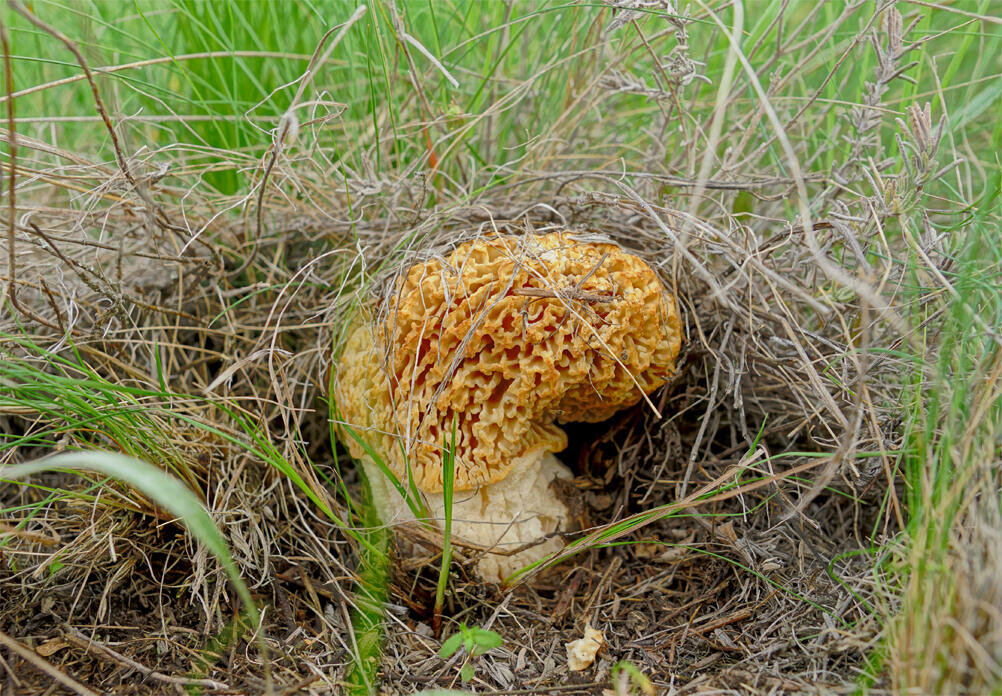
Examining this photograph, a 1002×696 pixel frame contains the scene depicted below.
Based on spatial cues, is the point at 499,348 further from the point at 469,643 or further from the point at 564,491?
the point at 469,643

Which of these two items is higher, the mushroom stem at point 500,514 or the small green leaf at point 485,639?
the small green leaf at point 485,639

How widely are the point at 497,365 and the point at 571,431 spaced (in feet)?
3.23

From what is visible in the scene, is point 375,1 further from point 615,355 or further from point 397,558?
point 397,558

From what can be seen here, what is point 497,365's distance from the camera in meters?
2.83

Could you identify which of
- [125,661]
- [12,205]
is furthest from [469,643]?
[12,205]

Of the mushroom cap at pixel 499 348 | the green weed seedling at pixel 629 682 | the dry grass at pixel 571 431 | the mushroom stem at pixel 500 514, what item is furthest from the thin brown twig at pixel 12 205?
the green weed seedling at pixel 629 682

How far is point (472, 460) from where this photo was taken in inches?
117

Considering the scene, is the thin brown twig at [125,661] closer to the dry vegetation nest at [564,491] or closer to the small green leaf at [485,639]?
the dry vegetation nest at [564,491]

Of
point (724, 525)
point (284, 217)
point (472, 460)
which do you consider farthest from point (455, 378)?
point (284, 217)

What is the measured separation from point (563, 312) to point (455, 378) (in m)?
0.50

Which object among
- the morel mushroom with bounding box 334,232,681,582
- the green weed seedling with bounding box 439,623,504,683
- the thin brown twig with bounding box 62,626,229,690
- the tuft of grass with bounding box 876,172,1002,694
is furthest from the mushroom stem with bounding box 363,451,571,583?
the tuft of grass with bounding box 876,172,1002,694

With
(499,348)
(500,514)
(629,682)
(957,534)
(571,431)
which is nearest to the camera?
(957,534)

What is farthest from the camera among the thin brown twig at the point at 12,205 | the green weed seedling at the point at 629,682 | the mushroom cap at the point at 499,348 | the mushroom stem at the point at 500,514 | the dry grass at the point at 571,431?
the mushroom stem at the point at 500,514

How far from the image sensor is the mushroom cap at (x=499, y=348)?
278 cm
